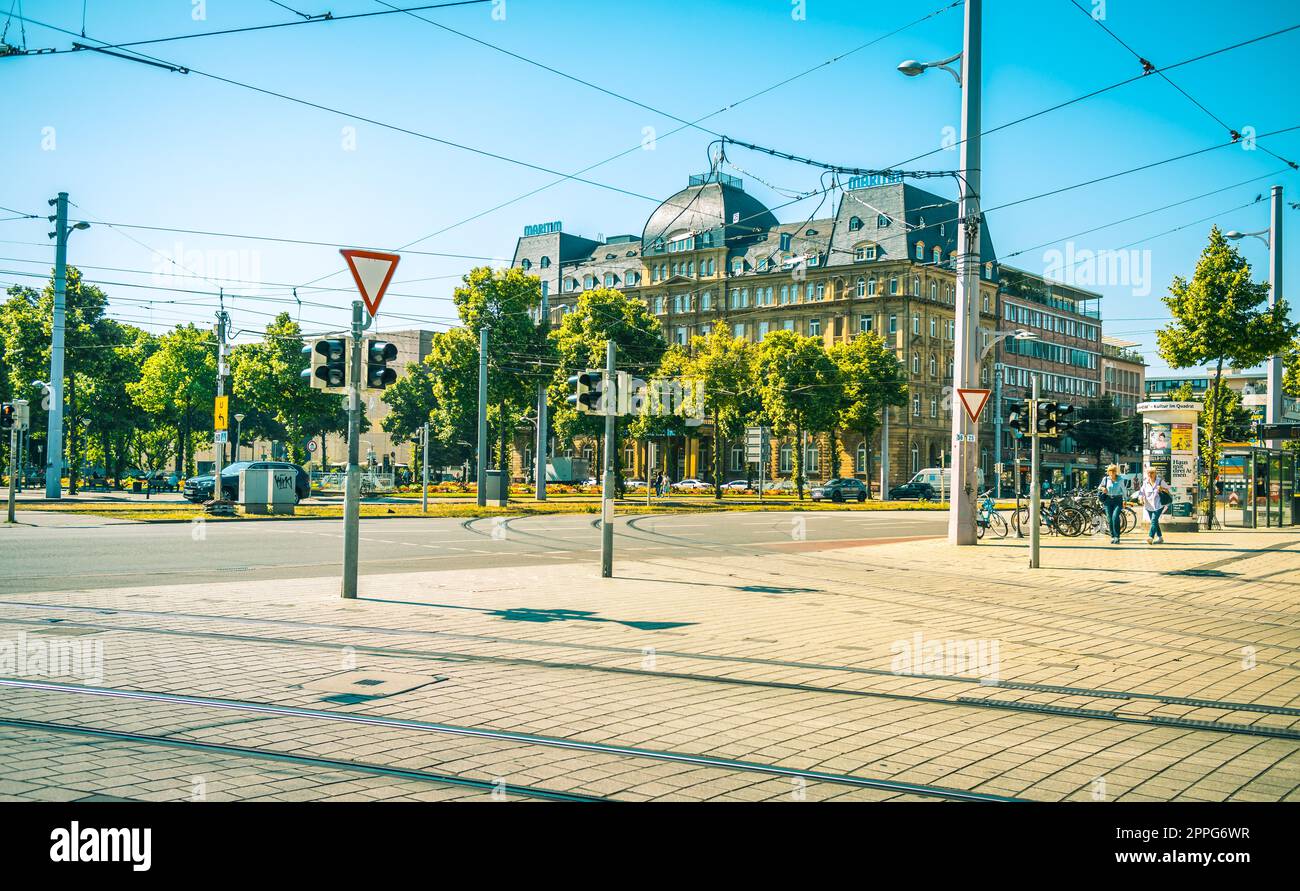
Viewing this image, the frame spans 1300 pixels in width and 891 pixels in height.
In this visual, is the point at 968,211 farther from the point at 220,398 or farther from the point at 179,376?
the point at 179,376

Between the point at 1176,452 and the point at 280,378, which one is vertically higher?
the point at 280,378

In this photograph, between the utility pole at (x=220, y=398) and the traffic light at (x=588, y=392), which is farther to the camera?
the utility pole at (x=220, y=398)

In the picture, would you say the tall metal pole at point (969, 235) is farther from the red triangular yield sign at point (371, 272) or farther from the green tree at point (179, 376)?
the green tree at point (179, 376)

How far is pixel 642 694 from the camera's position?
7070 millimetres

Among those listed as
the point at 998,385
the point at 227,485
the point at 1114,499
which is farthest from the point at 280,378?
the point at 1114,499

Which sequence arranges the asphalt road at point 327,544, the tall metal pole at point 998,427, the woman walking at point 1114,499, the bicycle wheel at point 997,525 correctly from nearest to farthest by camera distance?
1. the asphalt road at point 327,544
2. the woman walking at point 1114,499
3. the bicycle wheel at point 997,525
4. the tall metal pole at point 998,427

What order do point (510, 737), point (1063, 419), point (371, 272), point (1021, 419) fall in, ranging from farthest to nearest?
point (1021, 419), point (1063, 419), point (371, 272), point (510, 737)

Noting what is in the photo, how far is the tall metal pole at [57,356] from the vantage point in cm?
3959

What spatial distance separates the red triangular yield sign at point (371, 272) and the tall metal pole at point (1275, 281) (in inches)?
938

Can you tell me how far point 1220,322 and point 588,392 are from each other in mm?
22013

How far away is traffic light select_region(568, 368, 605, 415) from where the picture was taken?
1385cm

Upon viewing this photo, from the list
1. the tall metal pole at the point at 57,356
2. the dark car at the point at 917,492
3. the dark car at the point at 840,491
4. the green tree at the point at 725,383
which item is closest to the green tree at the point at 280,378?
the tall metal pole at the point at 57,356

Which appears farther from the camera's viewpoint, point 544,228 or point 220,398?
point 544,228
